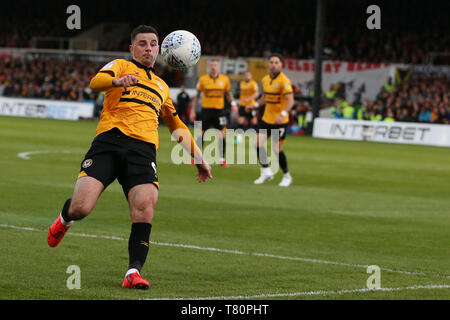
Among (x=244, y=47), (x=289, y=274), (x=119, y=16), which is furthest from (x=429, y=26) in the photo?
(x=289, y=274)

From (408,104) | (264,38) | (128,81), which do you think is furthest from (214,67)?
(264,38)

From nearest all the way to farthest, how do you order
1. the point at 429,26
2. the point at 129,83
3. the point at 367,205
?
the point at 129,83 < the point at 367,205 < the point at 429,26

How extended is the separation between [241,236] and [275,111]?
7448 mm

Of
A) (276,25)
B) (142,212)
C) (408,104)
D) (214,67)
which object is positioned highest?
(142,212)

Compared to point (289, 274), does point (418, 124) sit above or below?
below

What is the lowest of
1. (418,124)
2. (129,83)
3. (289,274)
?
(418,124)

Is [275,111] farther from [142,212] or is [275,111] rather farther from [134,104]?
[142,212]

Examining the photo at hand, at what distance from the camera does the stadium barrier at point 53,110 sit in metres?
44.1

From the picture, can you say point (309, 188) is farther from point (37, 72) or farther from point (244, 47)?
point (37, 72)

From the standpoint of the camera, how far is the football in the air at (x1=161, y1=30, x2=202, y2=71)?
7883 mm

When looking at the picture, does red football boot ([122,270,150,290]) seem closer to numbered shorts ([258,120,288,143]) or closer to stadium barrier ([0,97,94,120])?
numbered shorts ([258,120,288,143])

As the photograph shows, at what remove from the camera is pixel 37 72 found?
174 ft

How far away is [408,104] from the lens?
37062 mm
